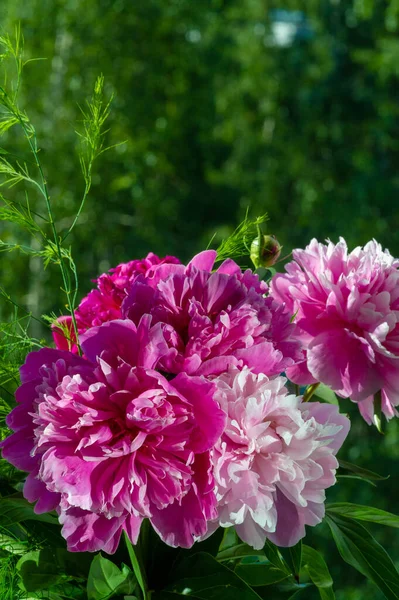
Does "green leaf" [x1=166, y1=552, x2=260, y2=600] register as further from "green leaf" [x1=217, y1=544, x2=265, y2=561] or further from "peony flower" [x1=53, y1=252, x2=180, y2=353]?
"peony flower" [x1=53, y1=252, x2=180, y2=353]

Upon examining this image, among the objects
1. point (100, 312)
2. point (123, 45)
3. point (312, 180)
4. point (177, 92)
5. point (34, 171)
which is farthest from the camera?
point (312, 180)

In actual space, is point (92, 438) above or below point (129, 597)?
above

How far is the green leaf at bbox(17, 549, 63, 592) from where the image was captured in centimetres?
49

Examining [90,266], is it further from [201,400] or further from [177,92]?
[201,400]

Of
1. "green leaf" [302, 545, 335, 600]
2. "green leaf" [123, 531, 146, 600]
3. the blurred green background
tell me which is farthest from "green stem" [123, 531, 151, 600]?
the blurred green background

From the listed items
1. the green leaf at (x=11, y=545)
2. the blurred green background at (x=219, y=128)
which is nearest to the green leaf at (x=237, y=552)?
the green leaf at (x=11, y=545)

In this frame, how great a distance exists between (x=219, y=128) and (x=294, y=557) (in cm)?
513

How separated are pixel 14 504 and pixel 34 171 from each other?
10.1 feet

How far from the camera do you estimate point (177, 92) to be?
4.12 meters

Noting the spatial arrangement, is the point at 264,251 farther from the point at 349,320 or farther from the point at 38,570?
the point at 38,570

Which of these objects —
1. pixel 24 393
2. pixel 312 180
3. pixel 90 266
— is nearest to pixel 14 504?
pixel 24 393

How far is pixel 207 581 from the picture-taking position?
50 centimetres

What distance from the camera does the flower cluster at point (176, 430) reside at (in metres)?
0.43

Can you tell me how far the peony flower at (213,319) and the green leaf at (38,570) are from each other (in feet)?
0.46
